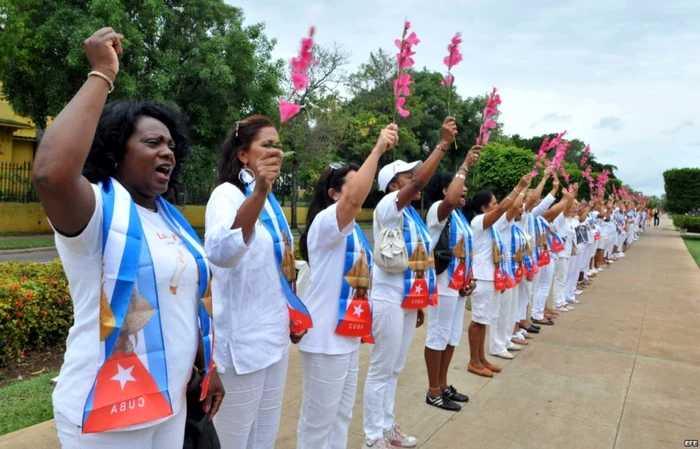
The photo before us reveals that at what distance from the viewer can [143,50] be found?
1432 cm

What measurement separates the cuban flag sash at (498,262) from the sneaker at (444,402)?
4.51ft

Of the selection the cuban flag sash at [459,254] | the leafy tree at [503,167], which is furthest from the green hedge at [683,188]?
the cuban flag sash at [459,254]

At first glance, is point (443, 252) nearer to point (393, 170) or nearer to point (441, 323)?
point (441, 323)

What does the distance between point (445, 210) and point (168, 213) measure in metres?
2.65

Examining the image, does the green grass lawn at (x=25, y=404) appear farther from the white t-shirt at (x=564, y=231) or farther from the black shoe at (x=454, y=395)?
the white t-shirt at (x=564, y=231)

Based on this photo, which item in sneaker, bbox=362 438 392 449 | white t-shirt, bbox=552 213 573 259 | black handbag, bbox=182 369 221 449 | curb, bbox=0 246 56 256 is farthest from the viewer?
curb, bbox=0 246 56 256

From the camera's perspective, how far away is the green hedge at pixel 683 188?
35475 millimetres

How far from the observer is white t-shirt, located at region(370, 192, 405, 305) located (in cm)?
350

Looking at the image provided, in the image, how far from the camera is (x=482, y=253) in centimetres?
533

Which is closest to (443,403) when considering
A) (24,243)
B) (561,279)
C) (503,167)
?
(561,279)

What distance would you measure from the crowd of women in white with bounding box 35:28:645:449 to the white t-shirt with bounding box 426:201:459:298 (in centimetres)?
2

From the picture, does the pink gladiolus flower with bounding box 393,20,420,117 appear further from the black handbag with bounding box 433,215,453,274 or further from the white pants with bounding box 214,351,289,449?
the black handbag with bounding box 433,215,453,274

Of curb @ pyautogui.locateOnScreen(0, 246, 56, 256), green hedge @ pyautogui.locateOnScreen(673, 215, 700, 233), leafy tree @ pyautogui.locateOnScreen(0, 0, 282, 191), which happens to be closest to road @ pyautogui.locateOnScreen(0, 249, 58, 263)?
curb @ pyautogui.locateOnScreen(0, 246, 56, 256)

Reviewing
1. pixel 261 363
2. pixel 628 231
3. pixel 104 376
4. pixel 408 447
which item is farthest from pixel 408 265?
pixel 628 231
